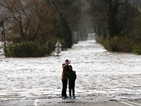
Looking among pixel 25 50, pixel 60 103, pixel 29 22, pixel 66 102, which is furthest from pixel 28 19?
pixel 60 103

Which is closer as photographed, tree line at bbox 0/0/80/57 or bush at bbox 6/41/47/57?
bush at bbox 6/41/47/57

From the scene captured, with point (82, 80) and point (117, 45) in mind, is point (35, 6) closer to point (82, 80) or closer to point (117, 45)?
point (117, 45)

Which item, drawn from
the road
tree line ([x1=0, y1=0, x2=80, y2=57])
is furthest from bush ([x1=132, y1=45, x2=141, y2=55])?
the road

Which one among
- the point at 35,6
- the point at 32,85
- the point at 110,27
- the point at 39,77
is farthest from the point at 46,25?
the point at 32,85

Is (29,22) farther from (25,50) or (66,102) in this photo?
(66,102)

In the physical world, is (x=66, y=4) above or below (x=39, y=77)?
above

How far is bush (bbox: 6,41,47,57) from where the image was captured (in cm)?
3788

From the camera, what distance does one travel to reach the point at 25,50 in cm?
3819

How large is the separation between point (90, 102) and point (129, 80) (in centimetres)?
623

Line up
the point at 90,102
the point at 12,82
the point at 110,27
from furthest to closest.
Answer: the point at 110,27
the point at 12,82
the point at 90,102

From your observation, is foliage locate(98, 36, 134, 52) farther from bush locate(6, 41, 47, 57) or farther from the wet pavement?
the wet pavement

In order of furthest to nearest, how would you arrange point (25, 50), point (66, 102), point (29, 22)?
1. point (29, 22)
2. point (25, 50)
3. point (66, 102)

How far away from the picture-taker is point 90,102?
1135cm

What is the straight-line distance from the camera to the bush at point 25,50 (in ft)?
124
